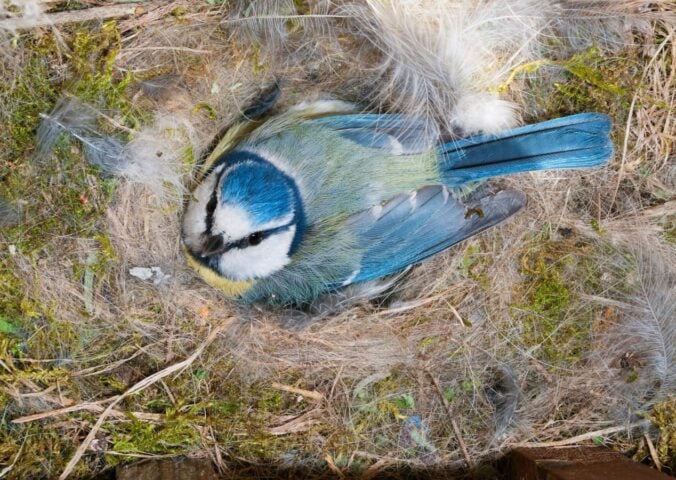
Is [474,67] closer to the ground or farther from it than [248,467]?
farther from it

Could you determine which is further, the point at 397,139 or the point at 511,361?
the point at 511,361

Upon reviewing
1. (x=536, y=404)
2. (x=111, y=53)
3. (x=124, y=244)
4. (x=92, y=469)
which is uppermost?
(x=111, y=53)

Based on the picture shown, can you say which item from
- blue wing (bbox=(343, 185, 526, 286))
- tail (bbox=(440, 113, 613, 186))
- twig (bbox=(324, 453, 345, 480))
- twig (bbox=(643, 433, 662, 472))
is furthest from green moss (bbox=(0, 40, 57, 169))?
twig (bbox=(643, 433, 662, 472))

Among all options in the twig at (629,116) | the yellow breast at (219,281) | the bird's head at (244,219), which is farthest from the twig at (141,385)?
the twig at (629,116)

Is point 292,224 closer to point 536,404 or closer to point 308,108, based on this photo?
point 308,108

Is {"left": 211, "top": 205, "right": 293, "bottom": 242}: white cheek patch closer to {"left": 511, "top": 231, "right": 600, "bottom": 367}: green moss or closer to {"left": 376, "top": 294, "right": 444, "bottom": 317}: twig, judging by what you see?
{"left": 376, "top": 294, "right": 444, "bottom": 317}: twig

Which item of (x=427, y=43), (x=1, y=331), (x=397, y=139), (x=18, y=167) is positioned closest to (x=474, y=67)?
(x=427, y=43)

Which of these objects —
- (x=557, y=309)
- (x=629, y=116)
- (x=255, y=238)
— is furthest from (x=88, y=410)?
(x=629, y=116)
